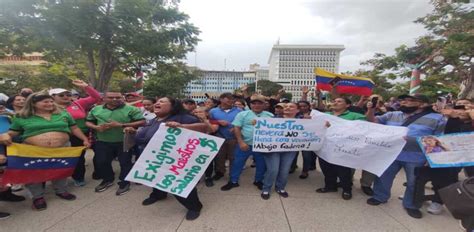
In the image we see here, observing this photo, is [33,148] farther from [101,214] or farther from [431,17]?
[431,17]

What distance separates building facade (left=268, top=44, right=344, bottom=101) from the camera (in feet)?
395

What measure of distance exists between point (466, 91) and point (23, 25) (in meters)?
22.2

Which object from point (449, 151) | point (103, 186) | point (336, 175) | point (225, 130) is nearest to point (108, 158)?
point (103, 186)

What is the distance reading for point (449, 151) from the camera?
10.6 ft

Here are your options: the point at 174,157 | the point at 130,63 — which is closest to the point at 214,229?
the point at 174,157

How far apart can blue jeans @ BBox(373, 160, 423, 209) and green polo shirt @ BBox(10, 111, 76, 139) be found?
4.92 meters

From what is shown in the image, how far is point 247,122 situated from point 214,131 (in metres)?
0.58

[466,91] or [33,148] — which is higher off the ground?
[466,91]

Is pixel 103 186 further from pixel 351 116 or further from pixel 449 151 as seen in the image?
pixel 449 151

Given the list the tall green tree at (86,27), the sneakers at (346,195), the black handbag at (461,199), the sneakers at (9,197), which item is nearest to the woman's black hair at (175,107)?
the sneakers at (9,197)

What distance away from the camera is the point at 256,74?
132250 millimetres

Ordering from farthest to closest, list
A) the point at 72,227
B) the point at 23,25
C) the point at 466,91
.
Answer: the point at 466,91 → the point at 23,25 → the point at 72,227

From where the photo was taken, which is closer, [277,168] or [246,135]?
[277,168]

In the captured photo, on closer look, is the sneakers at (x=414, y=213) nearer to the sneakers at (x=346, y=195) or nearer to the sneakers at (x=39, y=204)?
the sneakers at (x=346, y=195)
